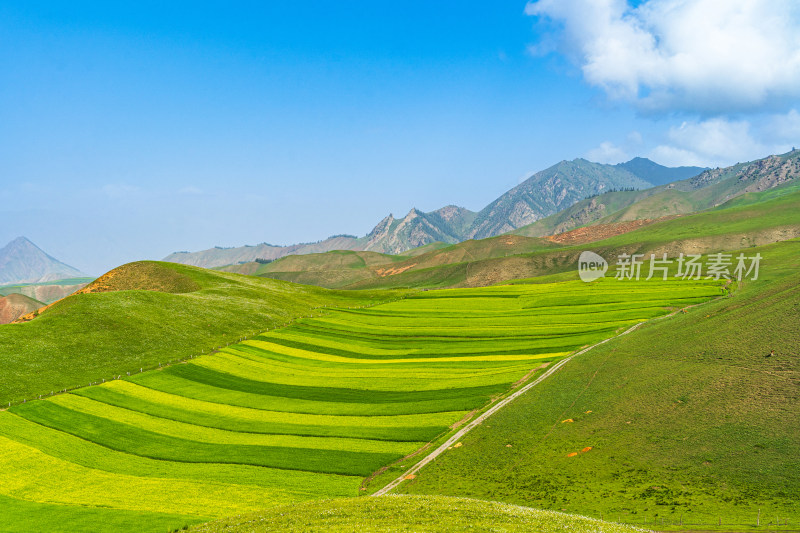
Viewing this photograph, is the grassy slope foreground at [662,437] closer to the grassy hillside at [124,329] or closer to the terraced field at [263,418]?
the terraced field at [263,418]

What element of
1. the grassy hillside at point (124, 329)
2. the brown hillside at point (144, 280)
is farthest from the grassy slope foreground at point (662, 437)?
the brown hillside at point (144, 280)

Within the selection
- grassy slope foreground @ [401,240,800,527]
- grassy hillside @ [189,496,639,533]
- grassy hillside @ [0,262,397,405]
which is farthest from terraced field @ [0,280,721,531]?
grassy hillside @ [189,496,639,533]

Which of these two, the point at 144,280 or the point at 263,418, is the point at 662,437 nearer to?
the point at 263,418

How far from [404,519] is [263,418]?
42.7 meters

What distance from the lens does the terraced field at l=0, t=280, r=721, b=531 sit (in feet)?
146

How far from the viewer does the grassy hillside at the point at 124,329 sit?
3071 inches

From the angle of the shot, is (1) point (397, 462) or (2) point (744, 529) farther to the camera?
(1) point (397, 462)

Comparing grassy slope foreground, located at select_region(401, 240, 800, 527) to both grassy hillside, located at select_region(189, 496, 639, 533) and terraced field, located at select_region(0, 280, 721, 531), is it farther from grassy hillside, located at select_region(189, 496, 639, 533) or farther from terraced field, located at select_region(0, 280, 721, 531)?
grassy hillside, located at select_region(189, 496, 639, 533)

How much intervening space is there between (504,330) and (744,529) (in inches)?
3121

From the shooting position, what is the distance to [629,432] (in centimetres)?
5578

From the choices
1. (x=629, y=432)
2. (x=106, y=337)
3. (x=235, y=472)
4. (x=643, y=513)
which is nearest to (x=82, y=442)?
(x=235, y=472)

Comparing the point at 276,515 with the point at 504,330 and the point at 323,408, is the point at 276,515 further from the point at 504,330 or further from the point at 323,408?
the point at 504,330

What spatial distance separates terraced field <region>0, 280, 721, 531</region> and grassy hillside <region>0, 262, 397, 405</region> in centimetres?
668

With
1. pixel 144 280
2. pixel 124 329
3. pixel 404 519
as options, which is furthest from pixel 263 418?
pixel 144 280
